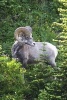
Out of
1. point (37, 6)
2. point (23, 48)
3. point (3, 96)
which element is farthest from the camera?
point (37, 6)

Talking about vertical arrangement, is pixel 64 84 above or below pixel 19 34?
above

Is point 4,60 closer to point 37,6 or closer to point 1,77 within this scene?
point 1,77

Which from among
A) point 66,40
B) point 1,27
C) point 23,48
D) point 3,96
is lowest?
point 1,27

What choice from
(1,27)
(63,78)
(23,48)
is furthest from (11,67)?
(1,27)

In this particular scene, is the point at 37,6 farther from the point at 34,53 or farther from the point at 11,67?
the point at 11,67

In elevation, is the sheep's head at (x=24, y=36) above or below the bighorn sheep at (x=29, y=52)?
above

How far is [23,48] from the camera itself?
49.2ft

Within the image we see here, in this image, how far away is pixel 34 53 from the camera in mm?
15078

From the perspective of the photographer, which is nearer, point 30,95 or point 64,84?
point 64,84

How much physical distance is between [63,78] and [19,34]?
5675mm

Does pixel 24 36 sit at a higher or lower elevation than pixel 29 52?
higher

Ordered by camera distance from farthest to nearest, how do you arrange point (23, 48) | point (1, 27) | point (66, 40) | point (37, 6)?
1. point (37, 6)
2. point (1, 27)
3. point (23, 48)
4. point (66, 40)

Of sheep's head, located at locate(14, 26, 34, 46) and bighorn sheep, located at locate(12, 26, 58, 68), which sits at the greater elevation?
sheep's head, located at locate(14, 26, 34, 46)

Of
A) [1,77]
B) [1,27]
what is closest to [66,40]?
[1,77]
